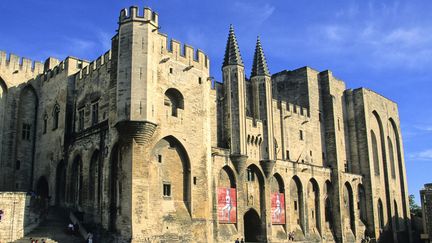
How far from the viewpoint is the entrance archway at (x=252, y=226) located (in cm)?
3700

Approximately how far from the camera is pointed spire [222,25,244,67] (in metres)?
36.4

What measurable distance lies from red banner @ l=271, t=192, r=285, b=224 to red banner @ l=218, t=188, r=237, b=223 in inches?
209

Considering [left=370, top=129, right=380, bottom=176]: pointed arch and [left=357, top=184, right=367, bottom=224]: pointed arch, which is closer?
[left=357, top=184, right=367, bottom=224]: pointed arch

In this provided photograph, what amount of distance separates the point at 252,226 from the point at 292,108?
44.2 feet

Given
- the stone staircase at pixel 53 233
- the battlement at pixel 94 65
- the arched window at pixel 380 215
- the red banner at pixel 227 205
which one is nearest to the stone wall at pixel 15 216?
the stone staircase at pixel 53 233

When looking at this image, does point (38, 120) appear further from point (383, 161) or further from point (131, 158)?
point (383, 161)

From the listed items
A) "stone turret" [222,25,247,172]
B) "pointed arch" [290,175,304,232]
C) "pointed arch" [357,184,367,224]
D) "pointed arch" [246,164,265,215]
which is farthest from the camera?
"pointed arch" [357,184,367,224]

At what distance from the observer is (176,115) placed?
98.0ft

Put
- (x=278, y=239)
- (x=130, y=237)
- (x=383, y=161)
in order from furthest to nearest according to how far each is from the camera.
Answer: (x=383, y=161), (x=278, y=239), (x=130, y=237)

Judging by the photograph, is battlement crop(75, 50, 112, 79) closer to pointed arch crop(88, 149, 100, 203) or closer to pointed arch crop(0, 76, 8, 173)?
pointed arch crop(88, 149, 100, 203)

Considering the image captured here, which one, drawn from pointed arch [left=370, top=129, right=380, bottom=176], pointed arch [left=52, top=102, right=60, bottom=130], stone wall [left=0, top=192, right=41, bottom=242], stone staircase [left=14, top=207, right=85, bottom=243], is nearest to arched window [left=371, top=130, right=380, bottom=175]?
pointed arch [left=370, top=129, right=380, bottom=176]

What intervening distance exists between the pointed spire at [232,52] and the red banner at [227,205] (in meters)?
10.1

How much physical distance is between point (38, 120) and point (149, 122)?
16.3 meters

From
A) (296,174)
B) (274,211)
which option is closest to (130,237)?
(274,211)
